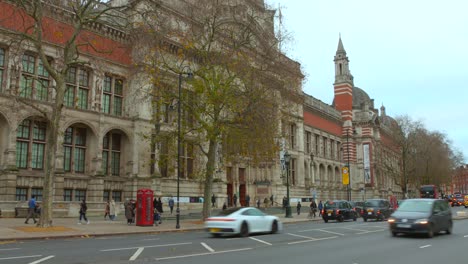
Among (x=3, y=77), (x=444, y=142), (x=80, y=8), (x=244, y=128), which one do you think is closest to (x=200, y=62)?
(x=244, y=128)

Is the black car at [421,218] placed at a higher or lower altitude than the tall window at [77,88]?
lower

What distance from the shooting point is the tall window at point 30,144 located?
31953 mm

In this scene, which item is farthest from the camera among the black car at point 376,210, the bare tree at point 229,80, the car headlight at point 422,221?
the black car at point 376,210

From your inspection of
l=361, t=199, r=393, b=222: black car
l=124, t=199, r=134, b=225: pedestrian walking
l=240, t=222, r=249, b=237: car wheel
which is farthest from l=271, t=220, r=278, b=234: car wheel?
l=361, t=199, r=393, b=222: black car

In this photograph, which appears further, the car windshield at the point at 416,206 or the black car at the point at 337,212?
the black car at the point at 337,212

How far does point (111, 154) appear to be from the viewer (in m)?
38.4

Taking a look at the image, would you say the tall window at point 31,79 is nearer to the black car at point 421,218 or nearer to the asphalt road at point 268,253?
the asphalt road at point 268,253

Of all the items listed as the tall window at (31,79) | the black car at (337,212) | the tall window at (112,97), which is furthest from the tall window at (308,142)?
the tall window at (31,79)

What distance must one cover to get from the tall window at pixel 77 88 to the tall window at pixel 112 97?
1.78 metres

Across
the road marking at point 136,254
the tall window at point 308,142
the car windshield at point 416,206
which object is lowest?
the road marking at point 136,254

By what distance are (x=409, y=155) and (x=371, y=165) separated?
27.1 feet

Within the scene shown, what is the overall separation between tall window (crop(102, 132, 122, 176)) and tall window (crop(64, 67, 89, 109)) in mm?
3917

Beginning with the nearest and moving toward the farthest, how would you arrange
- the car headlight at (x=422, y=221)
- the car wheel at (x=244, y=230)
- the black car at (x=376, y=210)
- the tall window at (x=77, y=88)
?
the car headlight at (x=422, y=221), the car wheel at (x=244, y=230), the black car at (x=376, y=210), the tall window at (x=77, y=88)

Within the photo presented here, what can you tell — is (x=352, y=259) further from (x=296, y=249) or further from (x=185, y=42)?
(x=185, y=42)
